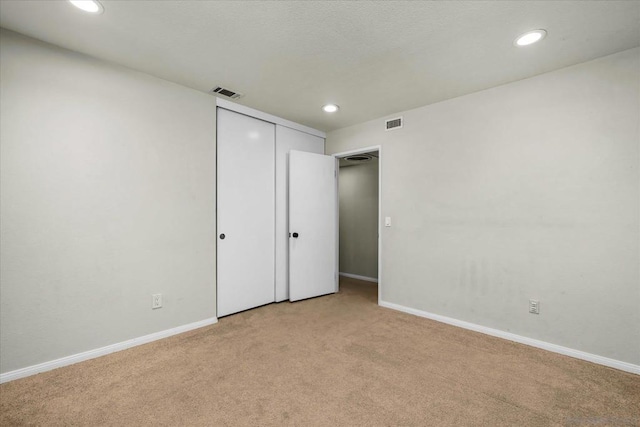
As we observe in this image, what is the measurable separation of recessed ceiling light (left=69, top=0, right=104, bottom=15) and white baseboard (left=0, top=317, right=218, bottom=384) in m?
2.57

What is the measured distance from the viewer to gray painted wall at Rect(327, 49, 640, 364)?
2.26 m

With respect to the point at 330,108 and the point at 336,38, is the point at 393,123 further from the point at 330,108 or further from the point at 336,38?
the point at 336,38

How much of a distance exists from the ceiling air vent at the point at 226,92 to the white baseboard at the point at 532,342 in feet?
10.6

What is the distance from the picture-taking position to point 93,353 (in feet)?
7.65

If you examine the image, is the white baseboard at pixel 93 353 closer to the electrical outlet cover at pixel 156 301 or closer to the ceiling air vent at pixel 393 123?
the electrical outlet cover at pixel 156 301

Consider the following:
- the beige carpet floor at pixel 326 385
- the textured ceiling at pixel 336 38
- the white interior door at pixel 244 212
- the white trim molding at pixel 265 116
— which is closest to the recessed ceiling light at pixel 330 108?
the textured ceiling at pixel 336 38

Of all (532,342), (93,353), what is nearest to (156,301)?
(93,353)

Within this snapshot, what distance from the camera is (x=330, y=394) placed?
1890mm

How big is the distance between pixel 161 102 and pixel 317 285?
2987 mm

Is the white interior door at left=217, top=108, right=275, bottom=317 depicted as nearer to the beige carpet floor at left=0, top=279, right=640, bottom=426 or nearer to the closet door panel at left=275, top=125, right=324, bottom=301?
the closet door panel at left=275, top=125, right=324, bottom=301

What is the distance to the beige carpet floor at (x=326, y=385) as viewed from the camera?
1.68m

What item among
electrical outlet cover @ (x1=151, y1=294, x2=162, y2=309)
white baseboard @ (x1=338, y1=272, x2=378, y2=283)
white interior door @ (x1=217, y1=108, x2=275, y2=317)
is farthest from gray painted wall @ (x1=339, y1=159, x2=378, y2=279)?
electrical outlet cover @ (x1=151, y1=294, x2=162, y2=309)

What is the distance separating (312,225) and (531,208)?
258cm

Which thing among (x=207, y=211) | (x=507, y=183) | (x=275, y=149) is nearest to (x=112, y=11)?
(x=207, y=211)
